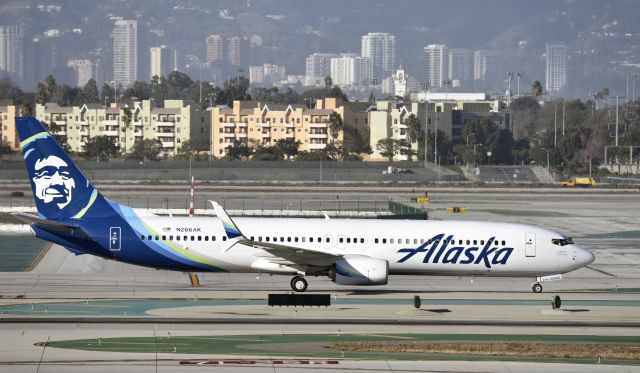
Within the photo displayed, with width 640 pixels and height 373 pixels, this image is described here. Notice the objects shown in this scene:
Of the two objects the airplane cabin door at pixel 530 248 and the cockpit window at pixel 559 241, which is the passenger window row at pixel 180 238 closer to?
the airplane cabin door at pixel 530 248

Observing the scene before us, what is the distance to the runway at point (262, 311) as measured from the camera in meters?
36.2

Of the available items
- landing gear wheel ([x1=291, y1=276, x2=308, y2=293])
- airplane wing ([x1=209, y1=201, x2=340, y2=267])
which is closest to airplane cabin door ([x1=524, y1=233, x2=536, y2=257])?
airplane wing ([x1=209, y1=201, x2=340, y2=267])

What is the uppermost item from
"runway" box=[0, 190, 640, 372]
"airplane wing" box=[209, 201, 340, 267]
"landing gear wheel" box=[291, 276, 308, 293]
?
"airplane wing" box=[209, 201, 340, 267]

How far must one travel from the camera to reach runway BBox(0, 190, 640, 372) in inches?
1426

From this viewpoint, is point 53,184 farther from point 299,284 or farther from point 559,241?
point 559,241

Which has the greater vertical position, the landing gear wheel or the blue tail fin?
the blue tail fin

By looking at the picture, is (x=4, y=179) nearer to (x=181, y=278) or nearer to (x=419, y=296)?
(x=181, y=278)

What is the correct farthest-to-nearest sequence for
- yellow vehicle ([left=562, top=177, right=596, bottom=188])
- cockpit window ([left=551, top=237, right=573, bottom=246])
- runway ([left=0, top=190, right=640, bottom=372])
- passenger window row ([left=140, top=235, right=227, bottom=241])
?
1. yellow vehicle ([left=562, top=177, right=596, bottom=188])
2. cockpit window ([left=551, top=237, right=573, bottom=246])
3. passenger window row ([left=140, top=235, right=227, bottom=241])
4. runway ([left=0, top=190, right=640, bottom=372])

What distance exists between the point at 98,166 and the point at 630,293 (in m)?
110

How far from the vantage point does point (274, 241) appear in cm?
5050

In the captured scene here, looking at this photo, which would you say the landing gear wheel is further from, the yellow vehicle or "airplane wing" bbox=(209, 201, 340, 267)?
the yellow vehicle

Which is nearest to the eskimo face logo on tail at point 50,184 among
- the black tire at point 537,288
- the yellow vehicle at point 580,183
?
the black tire at point 537,288

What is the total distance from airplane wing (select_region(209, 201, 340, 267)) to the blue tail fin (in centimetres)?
535

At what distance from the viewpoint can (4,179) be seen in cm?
13788
